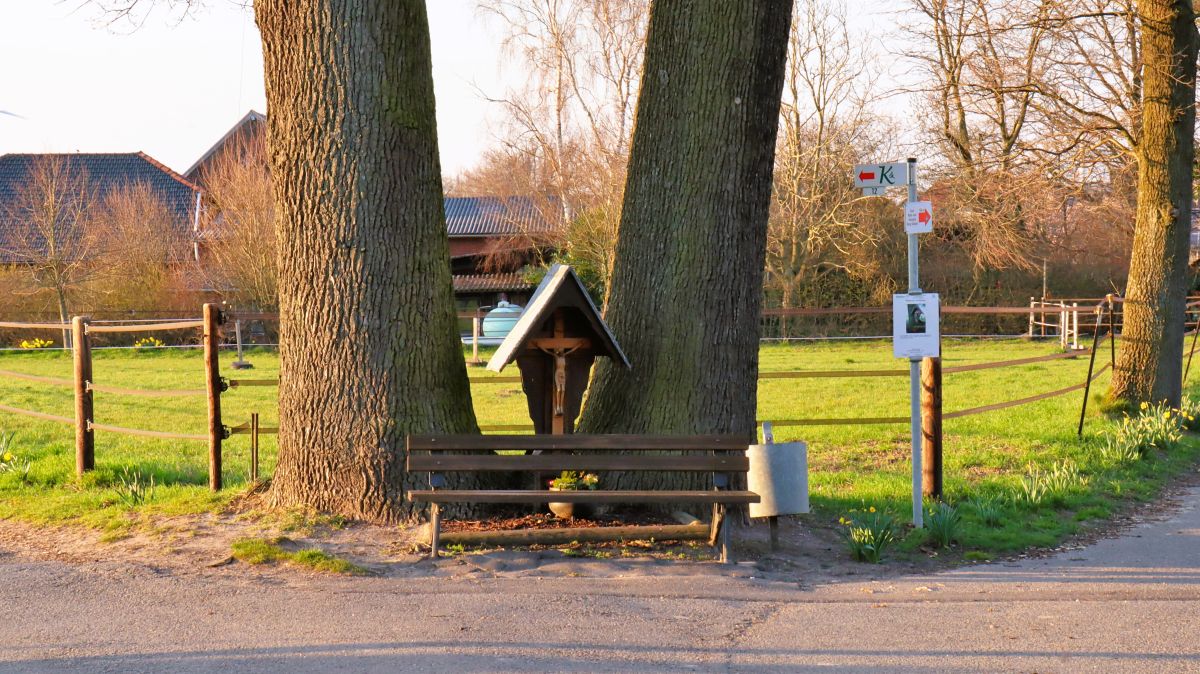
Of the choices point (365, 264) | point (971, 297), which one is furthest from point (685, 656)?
point (971, 297)

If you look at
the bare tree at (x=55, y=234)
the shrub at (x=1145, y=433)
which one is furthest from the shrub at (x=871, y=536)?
the bare tree at (x=55, y=234)

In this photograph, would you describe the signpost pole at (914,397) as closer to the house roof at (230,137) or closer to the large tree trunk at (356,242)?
the large tree trunk at (356,242)

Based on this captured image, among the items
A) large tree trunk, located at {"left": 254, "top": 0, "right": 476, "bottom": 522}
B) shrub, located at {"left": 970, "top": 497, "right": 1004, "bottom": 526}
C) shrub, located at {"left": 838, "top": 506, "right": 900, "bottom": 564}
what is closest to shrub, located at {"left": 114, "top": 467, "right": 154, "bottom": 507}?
large tree trunk, located at {"left": 254, "top": 0, "right": 476, "bottom": 522}

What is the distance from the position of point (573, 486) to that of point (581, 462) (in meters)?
0.50

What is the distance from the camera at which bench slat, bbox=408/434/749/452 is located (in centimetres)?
691

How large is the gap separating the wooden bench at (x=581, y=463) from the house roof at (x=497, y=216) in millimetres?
30172

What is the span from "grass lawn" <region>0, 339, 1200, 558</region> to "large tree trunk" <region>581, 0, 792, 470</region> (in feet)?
5.56

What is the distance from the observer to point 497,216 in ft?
140

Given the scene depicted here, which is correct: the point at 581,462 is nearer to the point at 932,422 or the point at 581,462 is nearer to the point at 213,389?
the point at 932,422

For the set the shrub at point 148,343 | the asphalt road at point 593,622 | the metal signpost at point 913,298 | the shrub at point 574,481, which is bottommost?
the asphalt road at point 593,622

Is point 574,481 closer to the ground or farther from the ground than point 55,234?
closer to the ground

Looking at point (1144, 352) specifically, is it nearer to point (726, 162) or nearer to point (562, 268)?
point (726, 162)

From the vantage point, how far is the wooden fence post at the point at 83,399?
31.4ft

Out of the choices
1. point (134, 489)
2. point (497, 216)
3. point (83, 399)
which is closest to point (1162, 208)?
point (134, 489)
